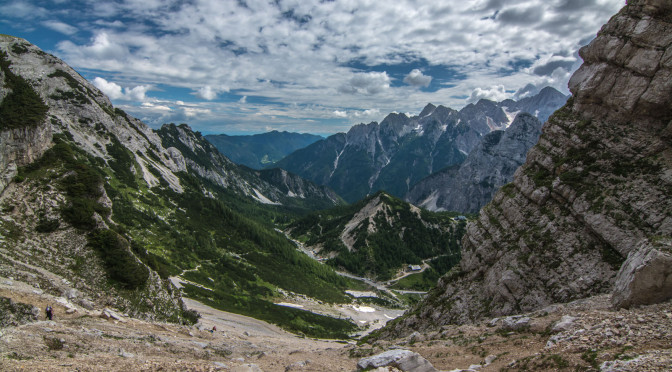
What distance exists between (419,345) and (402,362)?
1430 centimetres

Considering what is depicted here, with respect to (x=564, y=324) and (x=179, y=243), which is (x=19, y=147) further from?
(x=564, y=324)

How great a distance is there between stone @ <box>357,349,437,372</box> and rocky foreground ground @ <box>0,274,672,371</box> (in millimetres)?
83

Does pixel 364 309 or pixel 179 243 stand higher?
pixel 179 243

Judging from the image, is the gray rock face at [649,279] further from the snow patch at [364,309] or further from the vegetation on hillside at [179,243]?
the snow patch at [364,309]

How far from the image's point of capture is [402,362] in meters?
21.4

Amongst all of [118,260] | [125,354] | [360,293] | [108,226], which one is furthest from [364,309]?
[125,354]

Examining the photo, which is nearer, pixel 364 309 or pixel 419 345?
pixel 419 345

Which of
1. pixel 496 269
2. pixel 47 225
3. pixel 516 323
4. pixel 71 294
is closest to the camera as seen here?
pixel 516 323

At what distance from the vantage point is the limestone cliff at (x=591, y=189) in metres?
34.9

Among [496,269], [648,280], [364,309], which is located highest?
[648,280]

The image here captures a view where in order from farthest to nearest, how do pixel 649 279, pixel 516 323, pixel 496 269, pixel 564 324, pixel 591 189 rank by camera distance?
pixel 496 269 → pixel 591 189 → pixel 516 323 → pixel 564 324 → pixel 649 279

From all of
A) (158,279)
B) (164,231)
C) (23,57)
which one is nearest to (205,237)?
(164,231)

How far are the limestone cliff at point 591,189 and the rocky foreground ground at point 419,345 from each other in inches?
351

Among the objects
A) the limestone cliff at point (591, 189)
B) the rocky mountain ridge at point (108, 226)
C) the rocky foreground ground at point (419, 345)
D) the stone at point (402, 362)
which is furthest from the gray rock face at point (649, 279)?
the rocky mountain ridge at point (108, 226)
